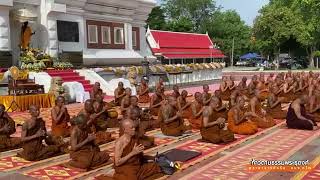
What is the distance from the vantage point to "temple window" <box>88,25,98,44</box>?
25.3 meters

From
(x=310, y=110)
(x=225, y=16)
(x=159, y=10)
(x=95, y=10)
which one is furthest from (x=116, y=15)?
(x=225, y=16)

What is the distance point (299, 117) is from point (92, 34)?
16225 mm

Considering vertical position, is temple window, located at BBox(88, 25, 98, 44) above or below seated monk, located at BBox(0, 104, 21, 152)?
above

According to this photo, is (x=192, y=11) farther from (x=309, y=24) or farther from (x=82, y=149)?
(x=82, y=149)

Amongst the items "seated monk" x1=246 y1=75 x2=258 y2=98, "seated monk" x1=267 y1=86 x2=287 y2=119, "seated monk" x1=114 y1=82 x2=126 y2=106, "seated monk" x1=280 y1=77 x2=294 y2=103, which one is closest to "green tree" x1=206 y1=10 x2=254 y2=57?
"seated monk" x1=246 y1=75 x2=258 y2=98

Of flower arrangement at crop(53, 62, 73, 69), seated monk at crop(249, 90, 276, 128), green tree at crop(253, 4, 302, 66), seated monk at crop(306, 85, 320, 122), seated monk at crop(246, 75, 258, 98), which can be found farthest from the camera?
green tree at crop(253, 4, 302, 66)

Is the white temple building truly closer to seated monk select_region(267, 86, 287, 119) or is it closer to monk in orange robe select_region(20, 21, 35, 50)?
monk in orange robe select_region(20, 21, 35, 50)

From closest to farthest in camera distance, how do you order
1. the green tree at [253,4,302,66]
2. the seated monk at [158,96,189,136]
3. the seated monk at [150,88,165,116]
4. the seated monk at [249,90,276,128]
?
1. the seated monk at [158,96,189,136]
2. the seated monk at [249,90,276,128]
3. the seated monk at [150,88,165,116]
4. the green tree at [253,4,302,66]

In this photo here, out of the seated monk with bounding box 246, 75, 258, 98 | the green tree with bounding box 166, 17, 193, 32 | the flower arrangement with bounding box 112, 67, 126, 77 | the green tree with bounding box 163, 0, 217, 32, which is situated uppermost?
the green tree with bounding box 163, 0, 217, 32

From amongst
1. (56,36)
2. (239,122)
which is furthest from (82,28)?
(239,122)

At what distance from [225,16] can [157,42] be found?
144ft

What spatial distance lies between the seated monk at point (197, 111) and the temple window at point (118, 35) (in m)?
15.5

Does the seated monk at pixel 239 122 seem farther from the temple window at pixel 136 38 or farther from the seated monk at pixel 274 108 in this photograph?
the temple window at pixel 136 38

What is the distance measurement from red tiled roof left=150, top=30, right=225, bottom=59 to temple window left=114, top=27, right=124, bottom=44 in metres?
7.26
